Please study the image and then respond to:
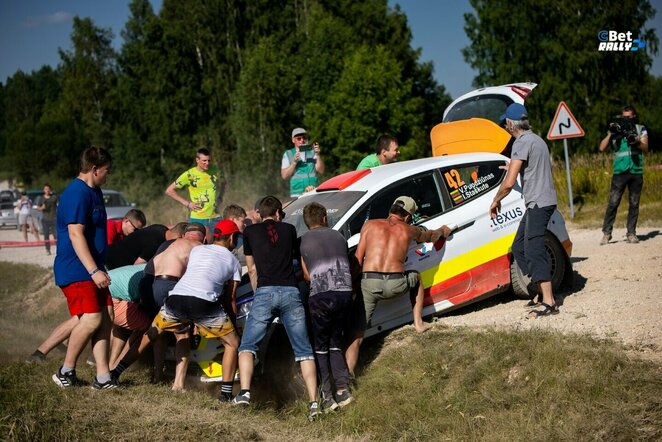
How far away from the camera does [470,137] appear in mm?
9641

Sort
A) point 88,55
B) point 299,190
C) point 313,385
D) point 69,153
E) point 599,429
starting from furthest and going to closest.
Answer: point 69,153 → point 88,55 → point 299,190 → point 313,385 → point 599,429

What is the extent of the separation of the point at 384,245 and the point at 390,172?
1336mm

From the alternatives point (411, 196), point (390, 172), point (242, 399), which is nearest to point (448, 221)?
point (411, 196)

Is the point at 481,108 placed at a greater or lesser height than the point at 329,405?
greater

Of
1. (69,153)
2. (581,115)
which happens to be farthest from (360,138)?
(69,153)

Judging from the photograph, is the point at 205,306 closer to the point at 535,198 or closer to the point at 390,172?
the point at 390,172

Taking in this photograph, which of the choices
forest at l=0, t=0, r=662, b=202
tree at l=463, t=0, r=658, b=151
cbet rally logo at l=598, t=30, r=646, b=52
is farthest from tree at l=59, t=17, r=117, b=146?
cbet rally logo at l=598, t=30, r=646, b=52

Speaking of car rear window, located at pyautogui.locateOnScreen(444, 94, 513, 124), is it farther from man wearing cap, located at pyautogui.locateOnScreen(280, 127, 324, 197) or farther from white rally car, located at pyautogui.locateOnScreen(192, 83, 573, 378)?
man wearing cap, located at pyautogui.locateOnScreen(280, 127, 324, 197)

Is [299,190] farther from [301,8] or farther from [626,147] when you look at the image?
[301,8]

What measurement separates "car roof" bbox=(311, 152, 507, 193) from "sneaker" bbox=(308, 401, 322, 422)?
7.86 feet

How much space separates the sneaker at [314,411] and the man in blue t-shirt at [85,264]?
5.82 ft

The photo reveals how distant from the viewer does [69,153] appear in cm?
6397

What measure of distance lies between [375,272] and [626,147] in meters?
5.96

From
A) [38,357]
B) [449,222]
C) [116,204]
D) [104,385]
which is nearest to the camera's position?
[104,385]
